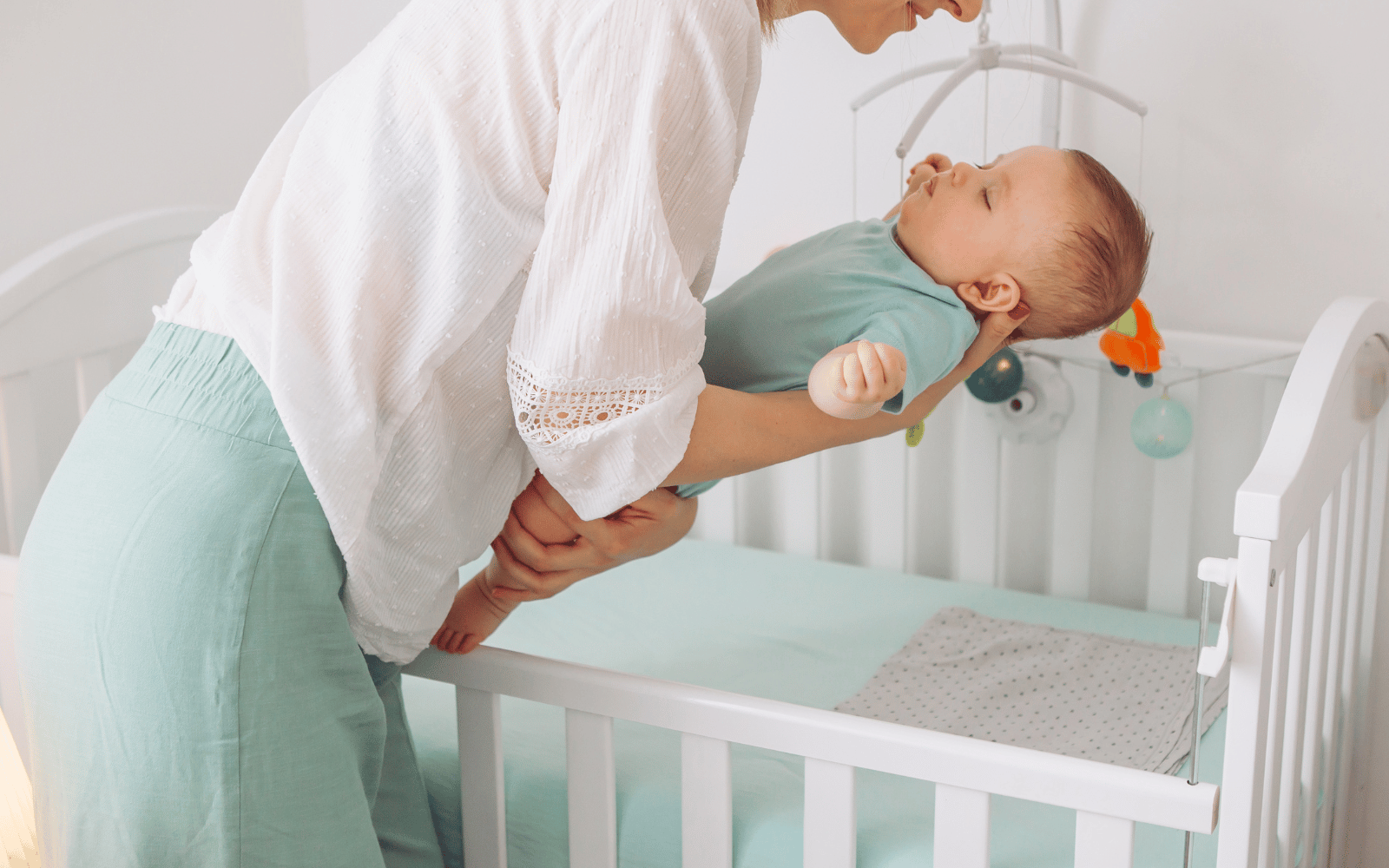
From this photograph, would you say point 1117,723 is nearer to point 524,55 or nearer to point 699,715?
point 699,715

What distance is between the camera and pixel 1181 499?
154cm

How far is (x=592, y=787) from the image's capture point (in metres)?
0.97

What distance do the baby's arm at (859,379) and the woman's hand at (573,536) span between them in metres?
0.19

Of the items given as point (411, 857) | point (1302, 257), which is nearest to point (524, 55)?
point (411, 857)

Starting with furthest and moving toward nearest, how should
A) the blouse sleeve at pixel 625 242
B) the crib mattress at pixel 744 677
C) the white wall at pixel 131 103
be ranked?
the white wall at pixel 131 103
the crib mattress at pixel 744 677
the blouse sleeve at pixel 625 242

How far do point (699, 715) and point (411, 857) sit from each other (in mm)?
314

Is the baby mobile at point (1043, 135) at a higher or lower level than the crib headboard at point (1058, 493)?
higher

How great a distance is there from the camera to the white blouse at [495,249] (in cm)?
70

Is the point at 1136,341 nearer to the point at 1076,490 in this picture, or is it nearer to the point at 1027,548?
the point at 1076,490

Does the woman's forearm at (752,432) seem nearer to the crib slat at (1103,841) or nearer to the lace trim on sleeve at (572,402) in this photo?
the lace trim on sleeve at (572,402)

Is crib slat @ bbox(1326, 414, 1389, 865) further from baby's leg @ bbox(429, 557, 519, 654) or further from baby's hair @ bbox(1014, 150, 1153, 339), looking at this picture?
baby's leg @ bbox(429, 557, 519, 654)

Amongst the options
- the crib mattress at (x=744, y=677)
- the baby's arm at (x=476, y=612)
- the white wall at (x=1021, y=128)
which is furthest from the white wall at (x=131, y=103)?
the baby's arm at (x=476, y=612)

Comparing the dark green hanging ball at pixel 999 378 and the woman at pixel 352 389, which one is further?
the dark green hanging ball at pixel 999 378

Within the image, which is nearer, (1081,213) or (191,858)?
(191,858)
